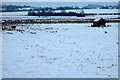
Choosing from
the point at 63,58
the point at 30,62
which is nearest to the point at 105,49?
the point at 63,58

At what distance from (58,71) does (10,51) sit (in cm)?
502

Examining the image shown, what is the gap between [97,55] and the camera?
1471 cm

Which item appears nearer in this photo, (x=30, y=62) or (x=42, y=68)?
(x=42, y=68)

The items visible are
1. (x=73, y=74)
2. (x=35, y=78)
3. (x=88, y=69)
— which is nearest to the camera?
(x=35, y=78)

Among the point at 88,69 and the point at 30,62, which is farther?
the point at 30,62

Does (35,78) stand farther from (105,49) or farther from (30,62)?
(105,49)

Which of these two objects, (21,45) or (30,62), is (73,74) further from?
(21,45)

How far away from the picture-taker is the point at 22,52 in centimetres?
1564

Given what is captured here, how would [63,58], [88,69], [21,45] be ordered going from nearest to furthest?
[88,69], [63,58], [21,45]

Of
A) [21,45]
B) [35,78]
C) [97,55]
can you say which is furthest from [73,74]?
[21,45]

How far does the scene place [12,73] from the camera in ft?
36.6

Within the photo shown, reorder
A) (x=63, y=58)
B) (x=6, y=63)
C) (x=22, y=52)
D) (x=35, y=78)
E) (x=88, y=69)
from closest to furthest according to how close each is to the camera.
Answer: (x=35, y=78), (x=88, y=69), (x=6, y=63), (x=63, y=58), (x=22, y=52)

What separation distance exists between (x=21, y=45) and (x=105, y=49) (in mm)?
4162

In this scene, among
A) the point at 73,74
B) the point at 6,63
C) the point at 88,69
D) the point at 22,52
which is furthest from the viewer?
the point at 22,52
